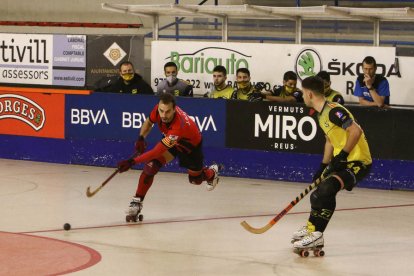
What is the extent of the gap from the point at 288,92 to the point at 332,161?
580cm

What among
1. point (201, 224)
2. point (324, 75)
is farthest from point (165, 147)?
point (324, 75)

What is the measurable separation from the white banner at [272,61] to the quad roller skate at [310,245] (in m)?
5.95

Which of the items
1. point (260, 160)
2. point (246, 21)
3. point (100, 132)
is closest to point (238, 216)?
point (260, 160)

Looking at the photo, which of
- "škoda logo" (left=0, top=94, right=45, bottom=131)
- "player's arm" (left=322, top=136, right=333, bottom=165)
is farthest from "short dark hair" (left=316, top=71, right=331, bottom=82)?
"škoda logo" (left=0, top=94, right=45, bottom=131)

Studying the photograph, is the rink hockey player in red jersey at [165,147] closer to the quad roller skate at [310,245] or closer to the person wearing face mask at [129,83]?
the quad roller skate at [310,245]

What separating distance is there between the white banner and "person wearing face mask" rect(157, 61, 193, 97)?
1.64 feet

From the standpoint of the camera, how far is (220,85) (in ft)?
57.1

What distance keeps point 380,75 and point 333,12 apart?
4.23 feet

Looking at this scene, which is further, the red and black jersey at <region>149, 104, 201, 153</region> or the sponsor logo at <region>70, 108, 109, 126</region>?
the sponsor logo at <region>70, 108, 109, 126</region>

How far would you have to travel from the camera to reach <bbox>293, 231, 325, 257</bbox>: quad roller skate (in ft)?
36.1

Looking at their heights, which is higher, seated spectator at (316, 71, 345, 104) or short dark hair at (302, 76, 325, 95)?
short dark hair at (302, 76, 325, 95)

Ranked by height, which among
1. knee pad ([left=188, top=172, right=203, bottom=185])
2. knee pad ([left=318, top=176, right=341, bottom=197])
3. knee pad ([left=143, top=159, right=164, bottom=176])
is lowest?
knee pad ([left=188, top=172, right=203, bottom=185])

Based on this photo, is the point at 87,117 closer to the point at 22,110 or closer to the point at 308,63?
the point at 22,110

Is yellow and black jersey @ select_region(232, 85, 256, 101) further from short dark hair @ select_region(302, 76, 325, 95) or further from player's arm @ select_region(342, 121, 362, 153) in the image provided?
player's arm @ select_region(342, 121, 362, 153)
